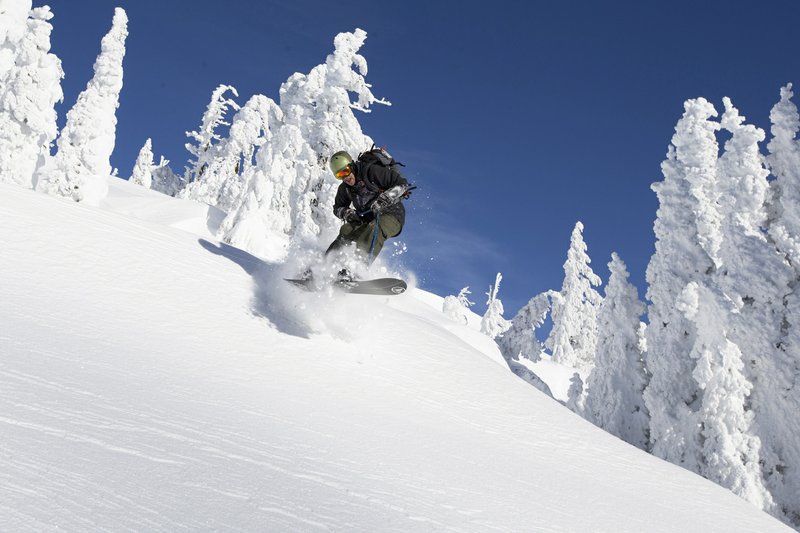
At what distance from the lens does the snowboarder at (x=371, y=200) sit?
308 inches

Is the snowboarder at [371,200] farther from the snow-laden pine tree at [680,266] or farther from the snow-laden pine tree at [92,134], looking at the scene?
the snow-laden pine tree at [92,134]

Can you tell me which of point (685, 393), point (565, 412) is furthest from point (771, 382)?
point (565, 412)

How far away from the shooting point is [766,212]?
51.9ft

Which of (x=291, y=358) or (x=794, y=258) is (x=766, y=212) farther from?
(x=291, y=358)

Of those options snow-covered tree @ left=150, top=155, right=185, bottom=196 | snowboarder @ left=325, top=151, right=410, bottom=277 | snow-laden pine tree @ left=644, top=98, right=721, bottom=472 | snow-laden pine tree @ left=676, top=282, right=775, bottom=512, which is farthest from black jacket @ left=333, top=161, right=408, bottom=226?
snow-covered tree @ left=150, top=155, right=185, bottom=196

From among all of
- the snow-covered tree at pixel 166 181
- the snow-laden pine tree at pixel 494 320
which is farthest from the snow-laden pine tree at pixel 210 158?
the snow-laden pine tree at pixel 494 320

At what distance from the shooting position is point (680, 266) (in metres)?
18.7

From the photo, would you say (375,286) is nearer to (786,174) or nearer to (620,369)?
(786,174)

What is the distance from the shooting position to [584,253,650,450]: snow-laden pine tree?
62.2ft

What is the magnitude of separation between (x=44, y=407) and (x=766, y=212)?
18002mm

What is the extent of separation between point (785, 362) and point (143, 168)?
225 ft

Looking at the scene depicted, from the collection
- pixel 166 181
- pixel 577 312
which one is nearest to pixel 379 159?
pixel 577 312

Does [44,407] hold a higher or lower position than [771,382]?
lower

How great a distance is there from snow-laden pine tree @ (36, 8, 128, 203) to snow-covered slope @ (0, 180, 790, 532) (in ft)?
78.0
